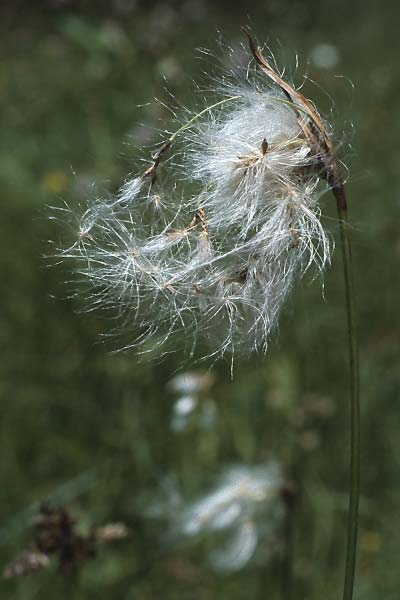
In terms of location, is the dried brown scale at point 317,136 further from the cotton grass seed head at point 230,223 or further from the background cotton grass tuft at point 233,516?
the background cotton grass tuft at point 233,516

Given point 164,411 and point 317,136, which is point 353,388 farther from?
point 164,411

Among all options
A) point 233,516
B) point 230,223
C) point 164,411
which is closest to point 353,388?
point 230,223

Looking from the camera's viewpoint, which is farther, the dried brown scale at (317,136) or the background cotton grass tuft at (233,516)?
the background cotton grass tuft at (233,516)

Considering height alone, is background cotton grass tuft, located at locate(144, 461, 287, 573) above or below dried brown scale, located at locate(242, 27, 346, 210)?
below

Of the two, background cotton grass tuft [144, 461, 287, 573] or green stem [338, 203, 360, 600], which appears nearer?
green stem [338, 203, 360, 600]

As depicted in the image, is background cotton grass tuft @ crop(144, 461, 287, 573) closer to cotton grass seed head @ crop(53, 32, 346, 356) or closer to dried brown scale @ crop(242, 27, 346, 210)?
cotton grass seed head @ crop(53, 32, 346, 356)

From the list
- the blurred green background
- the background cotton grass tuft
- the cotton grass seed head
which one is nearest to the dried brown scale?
the cotton grass seed head

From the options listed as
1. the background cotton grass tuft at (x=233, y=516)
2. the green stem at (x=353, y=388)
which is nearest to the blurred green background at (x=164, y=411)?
the background cotton grass tuft at (x=233, y=516)

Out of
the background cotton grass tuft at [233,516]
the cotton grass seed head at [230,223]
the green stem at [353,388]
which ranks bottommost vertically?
the background cotton grass tuft at [233,516]

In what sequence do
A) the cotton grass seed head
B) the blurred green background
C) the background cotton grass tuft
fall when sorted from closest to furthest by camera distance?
1. the cotton grass seed head
2. the background cotton grass tuft
3. the blurred green background
